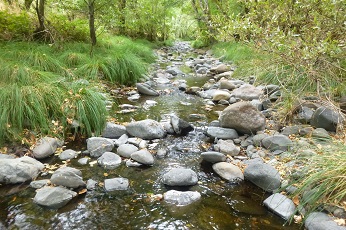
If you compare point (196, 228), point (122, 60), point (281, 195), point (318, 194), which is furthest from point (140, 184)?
point (122, 60)

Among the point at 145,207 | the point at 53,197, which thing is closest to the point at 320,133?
the point at 145,207

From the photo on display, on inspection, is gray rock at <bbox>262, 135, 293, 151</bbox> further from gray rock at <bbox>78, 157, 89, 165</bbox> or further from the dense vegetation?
gray rock at <bbox>78, 157, 89, 165</bbox>

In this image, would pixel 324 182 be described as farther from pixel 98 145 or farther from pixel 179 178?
pixel 98 145

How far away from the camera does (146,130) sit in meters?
4.53

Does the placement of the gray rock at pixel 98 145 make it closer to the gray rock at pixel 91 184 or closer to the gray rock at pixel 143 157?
the gray rock at pixel 143 157

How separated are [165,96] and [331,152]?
461 cm

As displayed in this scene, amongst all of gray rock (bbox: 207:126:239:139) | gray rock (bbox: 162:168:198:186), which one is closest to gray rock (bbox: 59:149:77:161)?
gray rock (bbox: 162:168:198:186)

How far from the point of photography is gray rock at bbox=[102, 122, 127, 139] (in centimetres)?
453

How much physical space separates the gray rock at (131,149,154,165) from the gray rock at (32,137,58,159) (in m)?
1.13

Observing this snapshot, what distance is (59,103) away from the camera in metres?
4.35

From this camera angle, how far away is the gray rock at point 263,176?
10.5ft

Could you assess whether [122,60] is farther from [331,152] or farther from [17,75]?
[331,152]

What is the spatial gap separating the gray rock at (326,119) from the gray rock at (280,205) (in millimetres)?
1908

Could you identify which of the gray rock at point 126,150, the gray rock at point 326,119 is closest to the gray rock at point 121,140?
the gray rock at point 126,150
